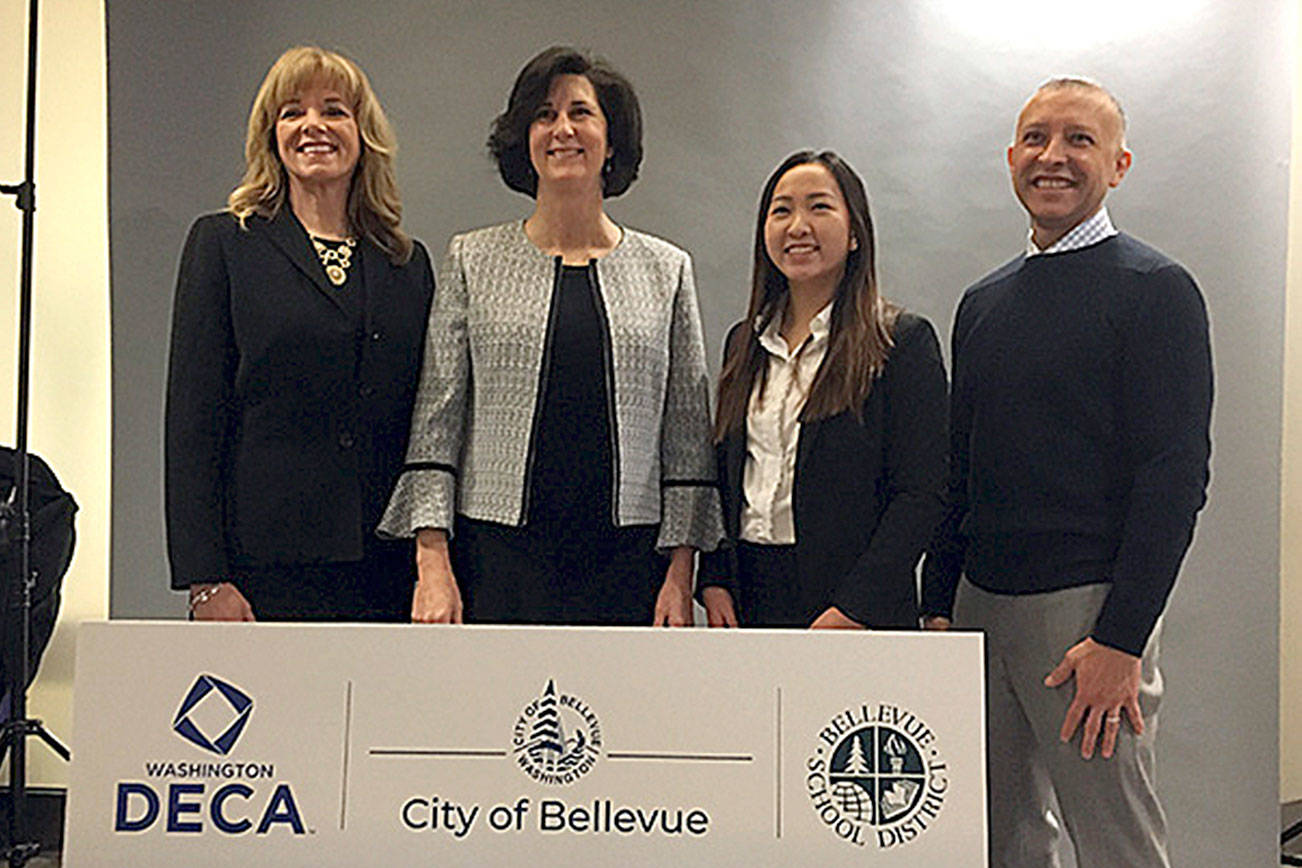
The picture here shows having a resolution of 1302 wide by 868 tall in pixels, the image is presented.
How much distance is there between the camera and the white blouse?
271 centimetres

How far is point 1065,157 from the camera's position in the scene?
9.27 feet

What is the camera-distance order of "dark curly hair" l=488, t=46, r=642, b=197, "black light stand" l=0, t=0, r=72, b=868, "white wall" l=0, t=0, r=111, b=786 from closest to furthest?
"dark curly hair" l=488, t=46, r=642, b=197 → "black light stand" l=0, t=0, r=72, b=868 → "white wall" l=0, t=0, r=111, b=786

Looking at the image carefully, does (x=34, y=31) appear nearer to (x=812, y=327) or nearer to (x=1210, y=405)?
(x=812, y=327)

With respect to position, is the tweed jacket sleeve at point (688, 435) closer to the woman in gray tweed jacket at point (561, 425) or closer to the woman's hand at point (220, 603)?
the woman in gray tweed jacket at point (561, 425)

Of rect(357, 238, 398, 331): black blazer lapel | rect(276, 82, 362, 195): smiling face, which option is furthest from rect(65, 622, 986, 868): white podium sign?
rect(276, 82, 362, 195): smiling face

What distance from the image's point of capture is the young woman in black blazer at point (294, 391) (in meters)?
2.66

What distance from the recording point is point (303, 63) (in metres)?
2.82

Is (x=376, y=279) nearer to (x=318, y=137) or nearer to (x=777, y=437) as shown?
(x=318, y=137)

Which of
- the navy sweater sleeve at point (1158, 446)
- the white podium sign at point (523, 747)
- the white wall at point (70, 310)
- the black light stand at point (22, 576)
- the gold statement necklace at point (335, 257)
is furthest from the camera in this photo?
the white wall at point (70, 310)

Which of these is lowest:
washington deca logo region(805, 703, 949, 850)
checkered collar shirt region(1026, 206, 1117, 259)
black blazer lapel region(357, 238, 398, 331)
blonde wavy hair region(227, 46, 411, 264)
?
washington deca logo region(805, 703, 949, 850)

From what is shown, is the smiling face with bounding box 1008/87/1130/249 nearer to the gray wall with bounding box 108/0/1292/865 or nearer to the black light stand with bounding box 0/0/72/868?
the gray wall with bounding box 108/0/1292/865

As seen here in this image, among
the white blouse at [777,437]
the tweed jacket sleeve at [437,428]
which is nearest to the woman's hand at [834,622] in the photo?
the white blouse at [777,437]

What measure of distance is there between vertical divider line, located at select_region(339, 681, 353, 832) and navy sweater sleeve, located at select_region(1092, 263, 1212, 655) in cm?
134

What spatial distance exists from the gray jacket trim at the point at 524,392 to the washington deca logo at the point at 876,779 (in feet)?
1.99
